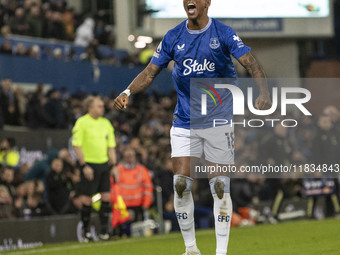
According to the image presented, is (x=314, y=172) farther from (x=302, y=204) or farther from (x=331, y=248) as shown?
(x=331, y=248)

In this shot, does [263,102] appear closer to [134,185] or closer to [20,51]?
[134,185]

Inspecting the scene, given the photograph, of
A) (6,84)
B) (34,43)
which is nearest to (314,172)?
(6,84)

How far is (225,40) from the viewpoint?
27.6 feet

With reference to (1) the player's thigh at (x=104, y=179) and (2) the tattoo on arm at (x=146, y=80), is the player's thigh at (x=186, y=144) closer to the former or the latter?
(2) the tattoo on arm at (x=146, y=80)

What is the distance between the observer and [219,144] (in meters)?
8.55

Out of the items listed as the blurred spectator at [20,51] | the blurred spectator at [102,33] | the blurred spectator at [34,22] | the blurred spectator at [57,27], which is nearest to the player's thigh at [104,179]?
the blurred spectator at [20,51]

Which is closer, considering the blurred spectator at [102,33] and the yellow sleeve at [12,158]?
the yellow sleeve at [12,158]

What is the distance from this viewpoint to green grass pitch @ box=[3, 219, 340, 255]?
10.6m

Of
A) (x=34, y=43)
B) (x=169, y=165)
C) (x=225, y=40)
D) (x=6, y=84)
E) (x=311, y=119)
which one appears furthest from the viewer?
(x=34, y=43)

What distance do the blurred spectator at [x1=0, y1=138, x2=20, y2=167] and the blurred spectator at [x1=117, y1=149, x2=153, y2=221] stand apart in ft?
7.19

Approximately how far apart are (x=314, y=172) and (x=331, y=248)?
891cm

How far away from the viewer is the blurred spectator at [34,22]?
24.5 m

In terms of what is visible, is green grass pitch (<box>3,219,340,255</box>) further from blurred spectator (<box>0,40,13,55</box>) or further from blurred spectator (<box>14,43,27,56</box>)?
blurred spectator (<box>14,43,27,56</box>)

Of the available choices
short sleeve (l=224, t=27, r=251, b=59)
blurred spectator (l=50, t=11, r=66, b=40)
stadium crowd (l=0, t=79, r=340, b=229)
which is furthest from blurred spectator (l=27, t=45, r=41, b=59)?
short sleeve (l=224, t=27, r=251, b=59)
